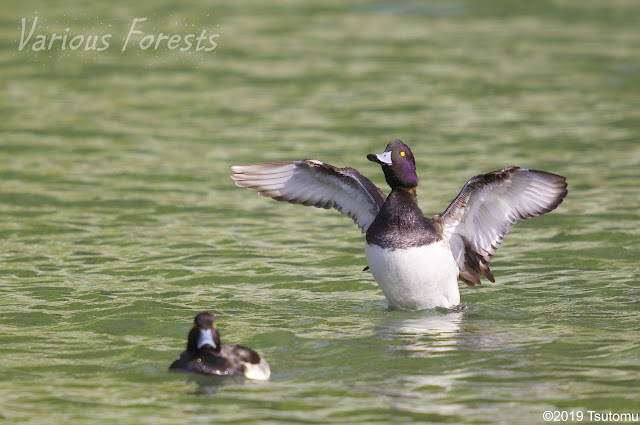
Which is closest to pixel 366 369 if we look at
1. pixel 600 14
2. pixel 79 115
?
pixel 79 115

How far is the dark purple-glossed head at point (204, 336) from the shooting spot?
31.0 ft

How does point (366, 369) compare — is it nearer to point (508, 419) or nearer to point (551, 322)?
point (508, 419)

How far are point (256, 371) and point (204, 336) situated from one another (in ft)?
1.75

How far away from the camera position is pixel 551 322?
11.4 metres

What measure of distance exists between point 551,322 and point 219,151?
9.19 m

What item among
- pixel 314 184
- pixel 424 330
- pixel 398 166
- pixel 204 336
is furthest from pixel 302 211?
pixel 204 336

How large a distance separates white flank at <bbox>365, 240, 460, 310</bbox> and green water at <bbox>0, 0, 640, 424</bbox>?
9.7 inches

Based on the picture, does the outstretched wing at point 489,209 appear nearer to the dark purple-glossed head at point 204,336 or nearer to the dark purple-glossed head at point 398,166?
the dark purple-glossed head at point 398,166

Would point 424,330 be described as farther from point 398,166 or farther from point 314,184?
point 314,184

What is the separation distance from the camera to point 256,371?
9422 mm

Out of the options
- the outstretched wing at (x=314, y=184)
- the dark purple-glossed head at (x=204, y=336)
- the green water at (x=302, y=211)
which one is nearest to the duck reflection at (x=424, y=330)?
the green water at (x=302, y=211)

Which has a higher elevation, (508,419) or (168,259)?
(168,259)

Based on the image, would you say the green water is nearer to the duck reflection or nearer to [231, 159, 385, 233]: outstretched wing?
the duck reflection

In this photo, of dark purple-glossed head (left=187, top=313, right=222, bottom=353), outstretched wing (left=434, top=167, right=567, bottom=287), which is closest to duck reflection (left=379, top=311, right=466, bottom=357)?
outstretched wing (left=434, top=167, right=567, bottom=287)
